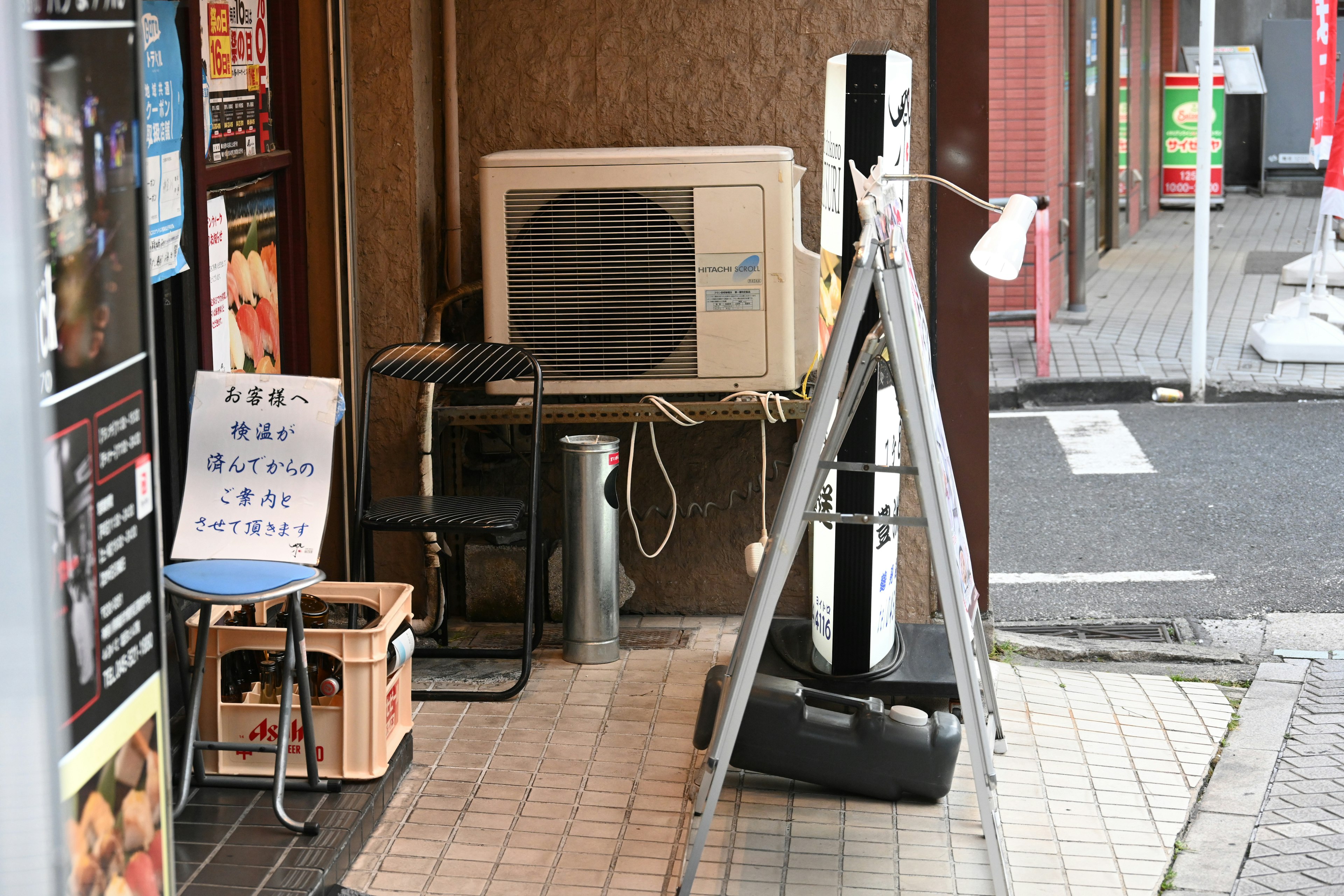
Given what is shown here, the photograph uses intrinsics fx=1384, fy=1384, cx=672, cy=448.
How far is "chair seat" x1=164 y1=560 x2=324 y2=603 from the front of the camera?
3213 mm

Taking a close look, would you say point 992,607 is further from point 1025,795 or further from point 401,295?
point 401,295

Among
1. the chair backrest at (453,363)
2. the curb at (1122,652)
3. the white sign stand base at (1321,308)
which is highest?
the chair backrest at (453,363)

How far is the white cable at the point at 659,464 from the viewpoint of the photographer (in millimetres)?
4926

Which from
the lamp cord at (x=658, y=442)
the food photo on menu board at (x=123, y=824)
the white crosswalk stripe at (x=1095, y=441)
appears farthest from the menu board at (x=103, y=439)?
the white crosswalk stripe at (x=1095, y=441)

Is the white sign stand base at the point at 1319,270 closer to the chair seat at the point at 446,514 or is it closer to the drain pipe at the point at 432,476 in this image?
the drain pipe at the point at 432,476

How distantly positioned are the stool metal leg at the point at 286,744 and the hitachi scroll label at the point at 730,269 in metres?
2.05

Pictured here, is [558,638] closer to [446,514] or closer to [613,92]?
[446,514]

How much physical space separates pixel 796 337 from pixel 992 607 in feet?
5.75

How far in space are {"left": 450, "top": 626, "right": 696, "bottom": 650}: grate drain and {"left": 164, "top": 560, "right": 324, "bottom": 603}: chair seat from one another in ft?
5.79

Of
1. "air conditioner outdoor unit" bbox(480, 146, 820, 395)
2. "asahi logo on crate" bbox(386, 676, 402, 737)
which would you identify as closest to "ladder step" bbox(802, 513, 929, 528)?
"asahi logo on crate" bbox(386, 676, 402, 737)

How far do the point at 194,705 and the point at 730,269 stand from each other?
2367 millimetres

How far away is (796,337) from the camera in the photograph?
16.8 feet

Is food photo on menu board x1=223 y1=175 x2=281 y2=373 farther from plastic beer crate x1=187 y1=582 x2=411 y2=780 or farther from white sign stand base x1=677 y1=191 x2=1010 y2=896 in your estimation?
white sign stand base x1=677 y1=191 x2=1010 y2=896

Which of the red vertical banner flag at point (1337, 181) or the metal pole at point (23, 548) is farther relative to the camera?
the red vertical banner flag at point (1337, 181)
